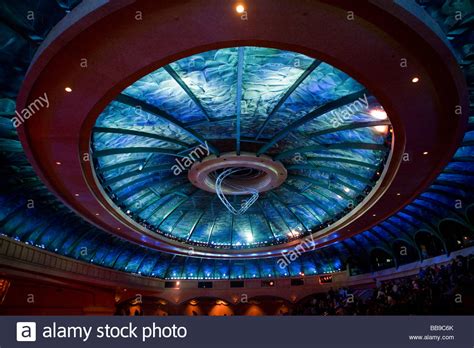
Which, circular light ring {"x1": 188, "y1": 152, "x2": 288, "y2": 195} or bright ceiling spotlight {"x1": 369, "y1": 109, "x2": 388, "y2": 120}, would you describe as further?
circular light ring {"x1": 188, "y1": 152, "x2": 288, "y2": 195}

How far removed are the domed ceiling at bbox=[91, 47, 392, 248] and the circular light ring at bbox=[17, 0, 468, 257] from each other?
2.33 meters

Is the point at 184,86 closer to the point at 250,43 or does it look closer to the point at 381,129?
the point at 250,43

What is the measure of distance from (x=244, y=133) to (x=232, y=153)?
1577mm

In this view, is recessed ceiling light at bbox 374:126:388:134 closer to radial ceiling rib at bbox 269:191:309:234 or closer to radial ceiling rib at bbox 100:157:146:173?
radial ceiling rib at bbox 100:157:146:173

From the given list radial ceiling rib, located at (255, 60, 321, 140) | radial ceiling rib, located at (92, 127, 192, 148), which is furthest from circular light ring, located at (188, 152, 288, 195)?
radial ceiling rib, located at (255, 60, 321, 140)

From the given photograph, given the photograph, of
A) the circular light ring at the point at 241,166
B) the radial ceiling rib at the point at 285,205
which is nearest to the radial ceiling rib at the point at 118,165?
the circular light ring at the point at 241,166

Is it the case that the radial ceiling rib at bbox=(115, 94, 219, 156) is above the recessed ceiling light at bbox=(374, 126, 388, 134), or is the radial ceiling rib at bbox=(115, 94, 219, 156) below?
above

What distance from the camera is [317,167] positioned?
22.1m

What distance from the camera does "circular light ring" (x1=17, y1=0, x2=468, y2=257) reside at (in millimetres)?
8086

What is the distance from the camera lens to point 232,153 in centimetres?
2128

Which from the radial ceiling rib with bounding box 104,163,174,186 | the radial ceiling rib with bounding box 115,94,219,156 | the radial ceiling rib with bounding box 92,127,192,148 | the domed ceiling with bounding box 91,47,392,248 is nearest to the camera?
the domed ceiling with bounding box 91,47,392,248

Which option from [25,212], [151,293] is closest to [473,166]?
[25,212]

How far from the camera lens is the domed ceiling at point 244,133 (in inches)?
523

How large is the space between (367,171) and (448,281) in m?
7.55
